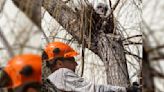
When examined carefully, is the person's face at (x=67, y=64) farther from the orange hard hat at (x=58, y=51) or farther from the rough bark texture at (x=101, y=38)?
the rough bark texture at (x=101, y=38)

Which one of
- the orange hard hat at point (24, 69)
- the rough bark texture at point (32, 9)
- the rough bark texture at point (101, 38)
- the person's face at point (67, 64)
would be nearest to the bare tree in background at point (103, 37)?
the rough bark texture at point (101, 38)

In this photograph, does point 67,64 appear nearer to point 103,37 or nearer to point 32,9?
point 103,37

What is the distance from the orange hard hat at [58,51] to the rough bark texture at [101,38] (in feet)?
0.52

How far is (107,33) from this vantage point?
2.71m

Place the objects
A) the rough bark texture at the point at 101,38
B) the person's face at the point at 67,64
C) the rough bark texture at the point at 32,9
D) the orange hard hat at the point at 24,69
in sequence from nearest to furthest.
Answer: the orange hard hat at the point at 24,69, the rough bark texture at the point at 32,9, the person's face at the point at 67,64, the rough bark texture at the point at 101,38

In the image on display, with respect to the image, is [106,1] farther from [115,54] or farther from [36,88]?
[36,88]

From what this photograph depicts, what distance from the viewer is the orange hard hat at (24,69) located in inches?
66.1

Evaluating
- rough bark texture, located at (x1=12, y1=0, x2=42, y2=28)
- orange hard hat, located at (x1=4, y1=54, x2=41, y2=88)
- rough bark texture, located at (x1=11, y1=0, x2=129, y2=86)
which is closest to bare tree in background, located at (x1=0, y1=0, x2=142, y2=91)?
rough bark texture, located at (x1=11, y1=0, x2=129, y2=86)

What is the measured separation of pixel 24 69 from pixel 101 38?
109 cm

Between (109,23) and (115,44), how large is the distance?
13 cm

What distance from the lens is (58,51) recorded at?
8.38 ft

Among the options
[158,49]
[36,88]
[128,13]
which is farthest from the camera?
[128,13]

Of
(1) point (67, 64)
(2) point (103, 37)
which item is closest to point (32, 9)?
(1) point (67, 64)

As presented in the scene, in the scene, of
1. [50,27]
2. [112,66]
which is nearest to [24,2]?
[50,27]
